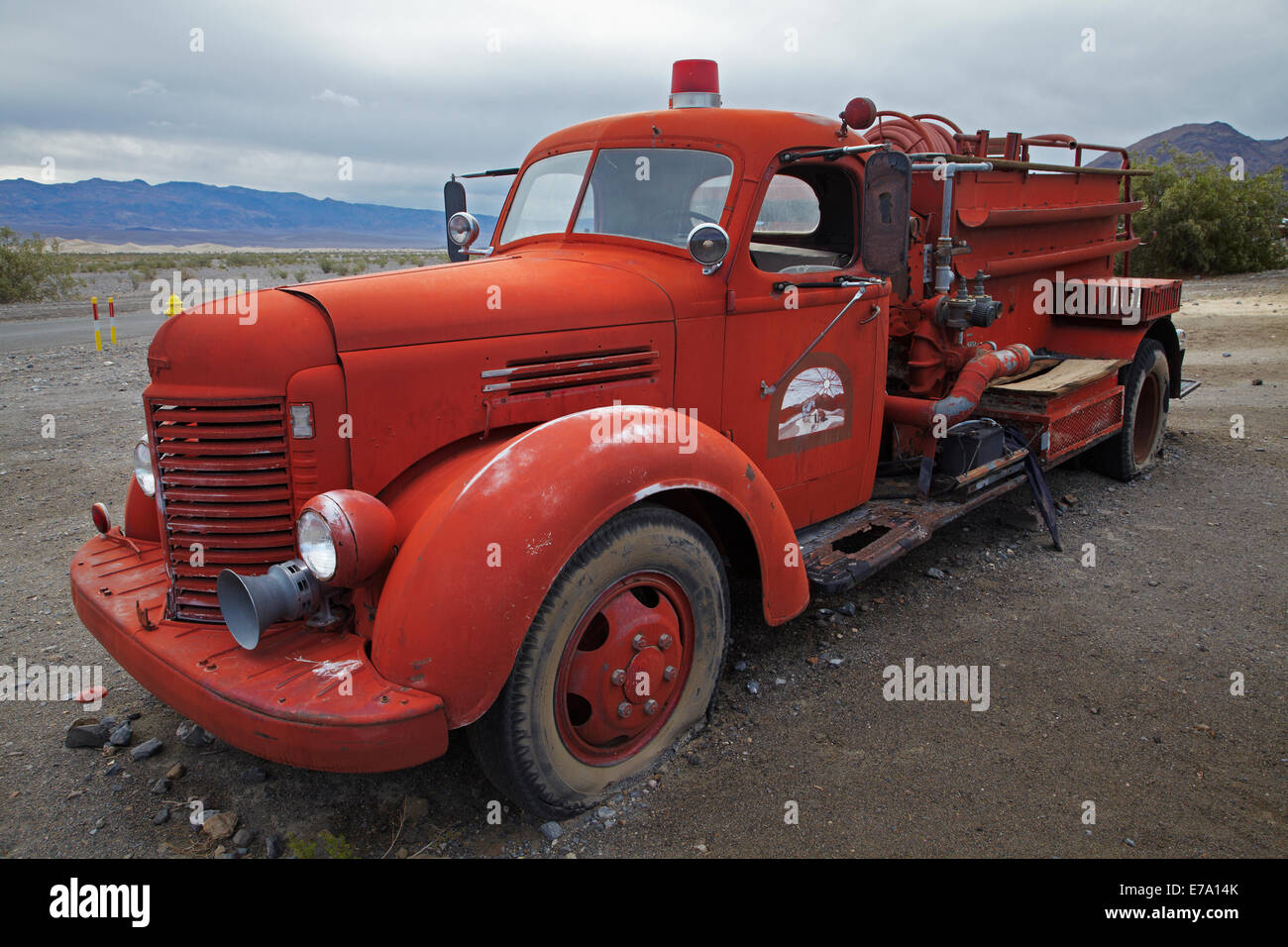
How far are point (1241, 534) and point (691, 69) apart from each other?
14.8 ft

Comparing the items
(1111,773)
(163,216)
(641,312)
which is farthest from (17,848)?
(163,216)

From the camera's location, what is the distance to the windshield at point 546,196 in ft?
13.4

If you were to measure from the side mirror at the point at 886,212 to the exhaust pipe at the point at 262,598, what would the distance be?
2.63 metres

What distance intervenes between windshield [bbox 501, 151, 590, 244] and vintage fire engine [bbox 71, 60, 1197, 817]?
2cm

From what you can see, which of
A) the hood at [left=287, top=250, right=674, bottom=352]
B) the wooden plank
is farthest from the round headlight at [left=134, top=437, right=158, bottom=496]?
the wooden plank

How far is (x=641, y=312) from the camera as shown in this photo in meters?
3.43

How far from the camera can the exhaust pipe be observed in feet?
8.23

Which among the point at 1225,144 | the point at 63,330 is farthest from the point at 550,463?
the point at 1225,144

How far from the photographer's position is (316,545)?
103 inches

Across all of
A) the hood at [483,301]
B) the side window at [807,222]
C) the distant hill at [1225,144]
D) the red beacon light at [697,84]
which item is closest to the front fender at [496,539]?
the hood at [483,301]

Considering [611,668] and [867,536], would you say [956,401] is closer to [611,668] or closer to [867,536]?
[867,536]

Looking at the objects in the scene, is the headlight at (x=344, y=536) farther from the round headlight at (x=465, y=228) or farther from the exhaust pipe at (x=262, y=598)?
the round headlight at (x=465, y=228)

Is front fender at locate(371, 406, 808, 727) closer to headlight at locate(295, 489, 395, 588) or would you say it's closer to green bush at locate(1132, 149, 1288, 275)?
headlight at locate(295, 489, 395, 588)

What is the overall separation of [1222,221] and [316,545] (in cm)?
2233
